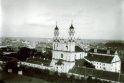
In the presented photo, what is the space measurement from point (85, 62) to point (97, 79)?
3.99m

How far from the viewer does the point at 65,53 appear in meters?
16.9

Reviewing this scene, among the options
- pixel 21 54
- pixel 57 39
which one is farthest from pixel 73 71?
pixel 21 54

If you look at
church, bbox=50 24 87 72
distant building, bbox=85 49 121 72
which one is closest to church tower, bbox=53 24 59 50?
church, bbox=50 24 87 72

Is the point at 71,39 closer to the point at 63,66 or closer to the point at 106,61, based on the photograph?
the point at 63,66

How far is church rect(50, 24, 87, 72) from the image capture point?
16609mm

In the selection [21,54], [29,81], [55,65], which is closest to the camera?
[29,81]

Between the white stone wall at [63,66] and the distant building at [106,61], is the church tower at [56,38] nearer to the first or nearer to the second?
the white stone wall at [63,66]

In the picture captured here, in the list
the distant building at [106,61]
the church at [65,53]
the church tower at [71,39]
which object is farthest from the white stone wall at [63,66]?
the distant building at [106,61]

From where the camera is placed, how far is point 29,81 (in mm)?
9766

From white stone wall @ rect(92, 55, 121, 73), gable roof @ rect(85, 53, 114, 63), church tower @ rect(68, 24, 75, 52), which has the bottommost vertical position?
white stone wall @ rect(92, 55, 121, 73)

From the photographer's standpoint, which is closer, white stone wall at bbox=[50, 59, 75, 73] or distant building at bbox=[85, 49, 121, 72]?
white stone wall at bbox=[50, 59, 75, 73]

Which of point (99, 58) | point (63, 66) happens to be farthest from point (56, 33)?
point (99, 58)

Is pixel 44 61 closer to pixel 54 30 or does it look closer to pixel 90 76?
pixel 54 30

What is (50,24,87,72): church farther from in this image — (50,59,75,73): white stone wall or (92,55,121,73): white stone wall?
(92,55,121,73): white stone wall
